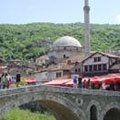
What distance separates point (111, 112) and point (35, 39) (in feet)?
380

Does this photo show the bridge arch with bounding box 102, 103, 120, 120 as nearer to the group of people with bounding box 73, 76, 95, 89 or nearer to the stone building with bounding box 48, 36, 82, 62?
the group of people with bounding box 73, 76, 95, 89

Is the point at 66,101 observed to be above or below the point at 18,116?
above

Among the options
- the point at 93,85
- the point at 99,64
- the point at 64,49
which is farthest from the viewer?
the point at 64,49

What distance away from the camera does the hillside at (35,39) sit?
140 m

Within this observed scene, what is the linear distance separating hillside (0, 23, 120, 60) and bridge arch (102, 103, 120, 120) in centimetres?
8744

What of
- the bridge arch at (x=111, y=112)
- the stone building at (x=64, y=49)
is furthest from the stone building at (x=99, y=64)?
the stone building at (x=64, y=49)

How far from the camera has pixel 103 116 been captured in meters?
40.7

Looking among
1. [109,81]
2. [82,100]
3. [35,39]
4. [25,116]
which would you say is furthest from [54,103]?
[35,39]

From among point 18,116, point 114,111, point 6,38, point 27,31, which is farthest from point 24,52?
point 114,111

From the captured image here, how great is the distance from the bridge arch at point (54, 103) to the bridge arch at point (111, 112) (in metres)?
1.96

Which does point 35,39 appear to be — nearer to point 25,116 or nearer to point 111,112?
point 25,116

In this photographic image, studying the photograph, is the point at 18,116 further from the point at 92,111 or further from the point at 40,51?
the point at 40,51

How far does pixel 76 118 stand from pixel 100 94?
3309 millimetres

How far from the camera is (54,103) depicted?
41438 millimetres
